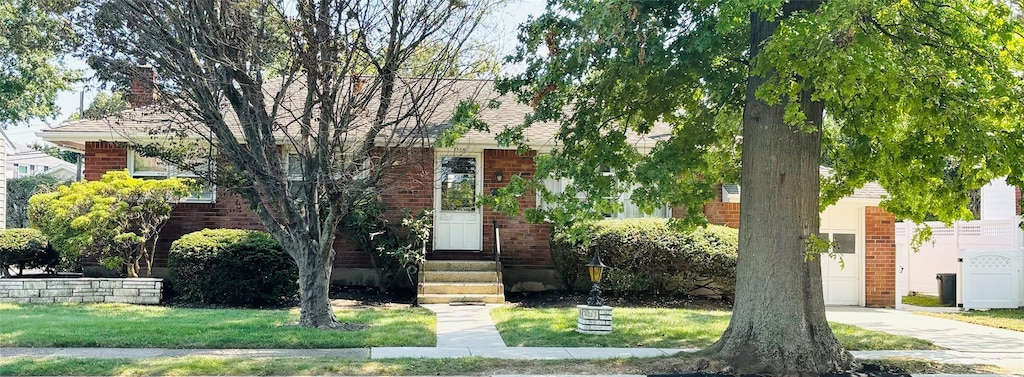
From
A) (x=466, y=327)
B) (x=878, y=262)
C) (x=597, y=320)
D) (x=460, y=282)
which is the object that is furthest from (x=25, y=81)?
(x=878, y=262)

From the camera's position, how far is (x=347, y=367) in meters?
7.93

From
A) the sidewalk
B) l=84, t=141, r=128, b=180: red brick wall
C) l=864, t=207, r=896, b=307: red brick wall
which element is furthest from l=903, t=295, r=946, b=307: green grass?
l=84, t=141, r=128, b=180: red brick wall

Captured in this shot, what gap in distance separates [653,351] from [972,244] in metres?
13.8

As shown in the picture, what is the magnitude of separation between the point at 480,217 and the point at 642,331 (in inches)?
235

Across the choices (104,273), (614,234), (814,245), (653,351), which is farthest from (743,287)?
(104,273)

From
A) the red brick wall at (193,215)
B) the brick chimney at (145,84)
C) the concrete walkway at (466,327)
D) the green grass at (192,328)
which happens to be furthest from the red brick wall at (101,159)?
the concrete walkway at (466,327)

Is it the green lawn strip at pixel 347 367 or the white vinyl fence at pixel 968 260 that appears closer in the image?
the green lawn strip at pixel 347 367

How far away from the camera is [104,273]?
15.0m

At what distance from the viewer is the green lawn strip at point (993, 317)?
12929 millimetres

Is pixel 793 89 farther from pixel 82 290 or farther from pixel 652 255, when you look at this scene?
pixel 82 290

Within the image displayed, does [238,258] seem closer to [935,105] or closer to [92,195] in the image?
[92,195]

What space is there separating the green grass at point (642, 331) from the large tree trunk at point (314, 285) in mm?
2402

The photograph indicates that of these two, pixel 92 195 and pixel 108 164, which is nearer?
pixel 92 195

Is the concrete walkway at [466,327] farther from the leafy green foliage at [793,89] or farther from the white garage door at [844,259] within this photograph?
the white garage door at [844,259]
